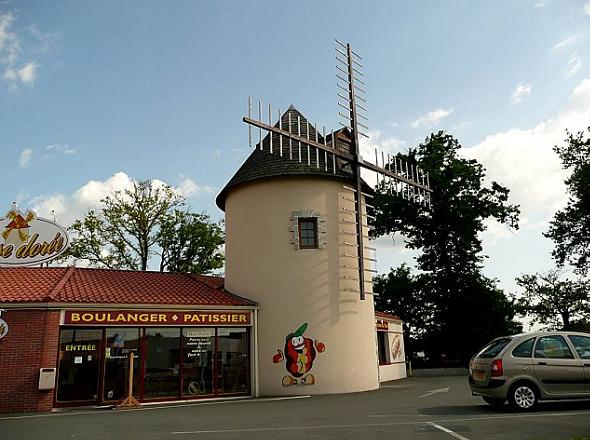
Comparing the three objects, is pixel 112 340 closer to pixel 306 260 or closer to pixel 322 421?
pixel 306 260

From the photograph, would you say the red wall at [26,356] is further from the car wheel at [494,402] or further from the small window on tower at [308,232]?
the car wheel at [494,402]

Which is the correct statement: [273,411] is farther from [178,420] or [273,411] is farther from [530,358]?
[530,358]

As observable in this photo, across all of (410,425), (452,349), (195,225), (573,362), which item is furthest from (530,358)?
(195,225)

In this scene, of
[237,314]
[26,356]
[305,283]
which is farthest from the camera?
[305,283]

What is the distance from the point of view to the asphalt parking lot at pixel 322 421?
28.3 feet

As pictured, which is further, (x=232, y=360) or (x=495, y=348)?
(x=232, y=360)

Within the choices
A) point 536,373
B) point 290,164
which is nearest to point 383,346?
point 290,164

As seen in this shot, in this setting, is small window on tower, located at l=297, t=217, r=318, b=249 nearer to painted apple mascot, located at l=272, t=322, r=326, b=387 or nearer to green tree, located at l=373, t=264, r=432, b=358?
painted apple mascot, located at l=272, t=322, r=326, b=387

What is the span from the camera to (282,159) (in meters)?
19.5

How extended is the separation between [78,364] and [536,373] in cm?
1212

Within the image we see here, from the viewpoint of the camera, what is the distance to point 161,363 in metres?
16.3

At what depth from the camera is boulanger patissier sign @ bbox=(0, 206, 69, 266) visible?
1587 cm

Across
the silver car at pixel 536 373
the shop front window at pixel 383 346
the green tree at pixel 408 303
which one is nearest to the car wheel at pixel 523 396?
the silver car at pixel 536 373

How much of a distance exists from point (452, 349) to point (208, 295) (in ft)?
65.1
